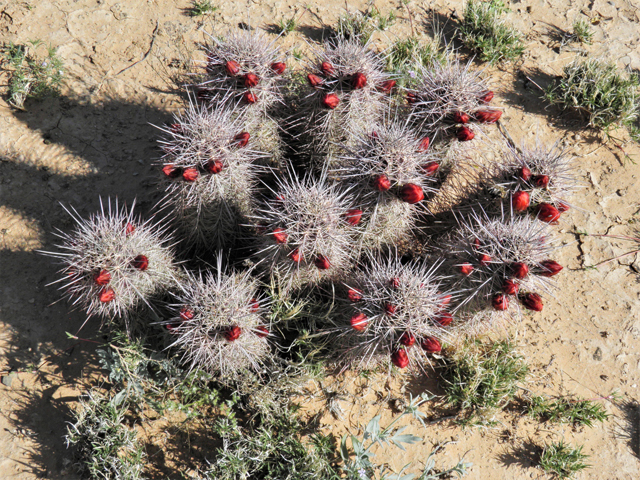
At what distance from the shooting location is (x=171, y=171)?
2980mm

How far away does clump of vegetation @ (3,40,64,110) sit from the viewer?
15.1 ft

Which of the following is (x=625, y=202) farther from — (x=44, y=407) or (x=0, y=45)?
(x=0, y=45)

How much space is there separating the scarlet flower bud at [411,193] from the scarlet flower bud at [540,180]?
0.80 meters

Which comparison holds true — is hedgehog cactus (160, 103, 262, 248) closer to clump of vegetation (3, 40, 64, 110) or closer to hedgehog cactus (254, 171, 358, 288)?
hedgehog cactus (254, 171, 358, 288)

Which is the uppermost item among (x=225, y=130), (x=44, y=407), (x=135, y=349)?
(x=225, y=130)

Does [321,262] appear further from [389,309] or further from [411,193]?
[411,193]

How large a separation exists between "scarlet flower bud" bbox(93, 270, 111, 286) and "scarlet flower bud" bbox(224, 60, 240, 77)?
150 cm

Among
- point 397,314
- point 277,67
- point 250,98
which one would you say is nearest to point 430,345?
point 397,314

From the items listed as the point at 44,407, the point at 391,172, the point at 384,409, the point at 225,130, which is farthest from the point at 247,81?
the point at 44,407

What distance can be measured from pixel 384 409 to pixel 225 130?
2261mm

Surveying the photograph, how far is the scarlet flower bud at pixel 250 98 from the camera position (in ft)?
10.8

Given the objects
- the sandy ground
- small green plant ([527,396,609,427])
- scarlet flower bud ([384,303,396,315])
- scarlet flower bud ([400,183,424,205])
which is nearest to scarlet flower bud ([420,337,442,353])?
scarlet flower bud ([384,303,396,315])

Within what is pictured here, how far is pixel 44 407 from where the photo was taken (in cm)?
350

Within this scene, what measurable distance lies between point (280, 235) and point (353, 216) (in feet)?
1.47
